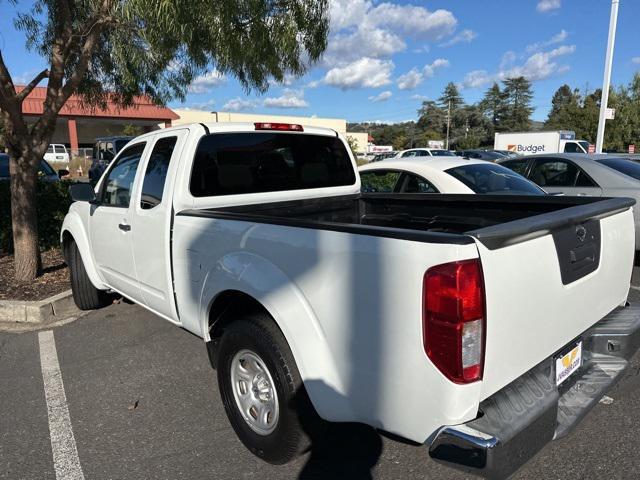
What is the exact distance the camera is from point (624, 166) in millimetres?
7102

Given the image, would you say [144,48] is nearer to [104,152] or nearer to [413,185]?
[413,185]

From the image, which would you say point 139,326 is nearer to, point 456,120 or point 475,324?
point 475,324

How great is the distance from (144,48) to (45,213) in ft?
11.6

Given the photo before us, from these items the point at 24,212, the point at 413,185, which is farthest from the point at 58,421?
the point at 413,185

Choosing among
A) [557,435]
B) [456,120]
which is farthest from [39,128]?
[456,120]

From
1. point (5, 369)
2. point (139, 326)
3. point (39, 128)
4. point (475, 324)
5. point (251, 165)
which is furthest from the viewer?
point (39, 128)

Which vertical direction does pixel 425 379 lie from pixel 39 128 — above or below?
below

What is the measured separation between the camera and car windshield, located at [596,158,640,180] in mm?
6855

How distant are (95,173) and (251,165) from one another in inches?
569

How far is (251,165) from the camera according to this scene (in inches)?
147

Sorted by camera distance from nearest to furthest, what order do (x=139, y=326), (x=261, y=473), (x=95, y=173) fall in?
(x=261, y=473) → (x=139, y=326) → (x=95, y=173)

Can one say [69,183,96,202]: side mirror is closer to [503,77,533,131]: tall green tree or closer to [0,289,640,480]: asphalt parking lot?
[0,289,640,480]: asphalt parking lot

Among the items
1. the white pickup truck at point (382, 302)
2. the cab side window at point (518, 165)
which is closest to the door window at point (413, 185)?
the white pickup truck at point (382, 302)

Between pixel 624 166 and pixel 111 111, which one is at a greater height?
pixel 111 111
